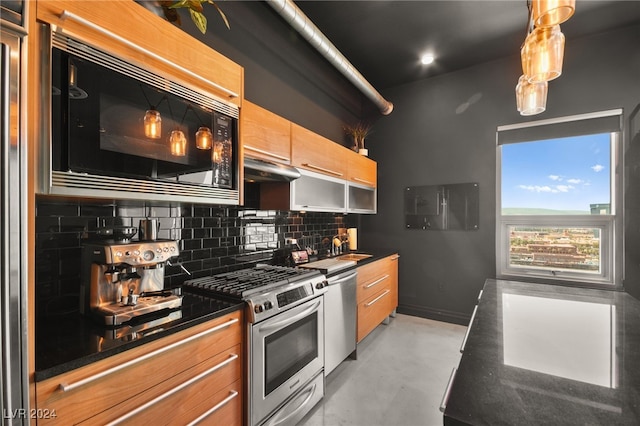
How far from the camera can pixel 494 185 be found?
3.41 meters

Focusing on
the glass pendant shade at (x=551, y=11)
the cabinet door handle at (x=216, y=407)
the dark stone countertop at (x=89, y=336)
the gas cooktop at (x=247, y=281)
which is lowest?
the cabinet door handle at (x=216, y=407)

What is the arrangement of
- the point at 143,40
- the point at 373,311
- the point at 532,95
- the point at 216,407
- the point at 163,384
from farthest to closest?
the point at 373,311 < the point at 532,95 < the point at 216,407 < the point at 143,40 < the point at 163,384

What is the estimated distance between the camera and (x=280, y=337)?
176 centimetres

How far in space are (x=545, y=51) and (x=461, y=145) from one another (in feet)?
7.98

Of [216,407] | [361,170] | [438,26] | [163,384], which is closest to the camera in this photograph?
[163,384]

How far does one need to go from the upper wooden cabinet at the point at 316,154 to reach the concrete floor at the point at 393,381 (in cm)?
183

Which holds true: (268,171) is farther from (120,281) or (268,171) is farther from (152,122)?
(120,281)

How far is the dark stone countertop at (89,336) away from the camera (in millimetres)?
901

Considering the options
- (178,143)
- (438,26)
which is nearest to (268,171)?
(178,143)

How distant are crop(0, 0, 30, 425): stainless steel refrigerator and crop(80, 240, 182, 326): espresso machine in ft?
1.31

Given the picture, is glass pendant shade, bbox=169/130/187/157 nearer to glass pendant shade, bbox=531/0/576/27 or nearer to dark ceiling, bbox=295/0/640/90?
glass pendant shade, bbox=531/0/576/27

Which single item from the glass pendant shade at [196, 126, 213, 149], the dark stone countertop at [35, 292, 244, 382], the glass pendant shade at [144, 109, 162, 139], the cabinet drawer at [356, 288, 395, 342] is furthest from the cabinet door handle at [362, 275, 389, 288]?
the glass pendant shade at [144, 109, 162, 139]

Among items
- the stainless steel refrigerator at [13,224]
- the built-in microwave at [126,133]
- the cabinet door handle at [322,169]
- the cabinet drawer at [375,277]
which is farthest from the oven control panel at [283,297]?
the cabinet door handle at [322,169]

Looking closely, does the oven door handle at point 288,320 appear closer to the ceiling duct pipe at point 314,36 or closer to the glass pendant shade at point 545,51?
the glass pendant shade at point 545,51
